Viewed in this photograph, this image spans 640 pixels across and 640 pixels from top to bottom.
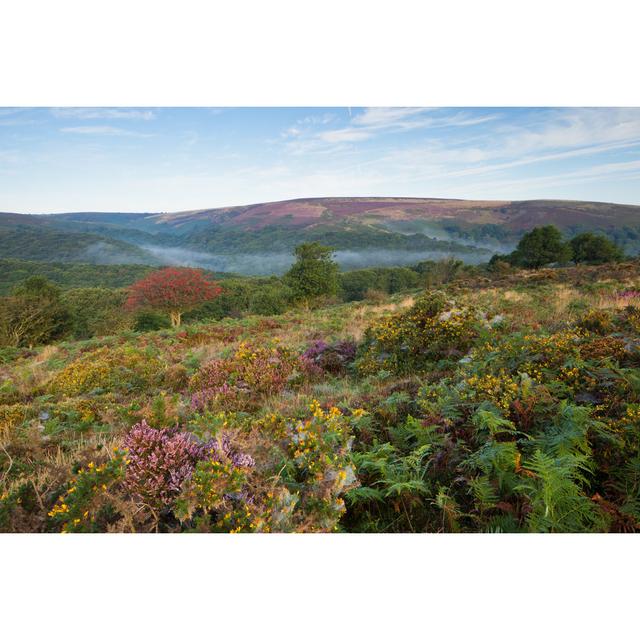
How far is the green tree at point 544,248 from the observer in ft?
124

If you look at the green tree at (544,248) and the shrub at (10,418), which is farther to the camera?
the green tree at (544,248)

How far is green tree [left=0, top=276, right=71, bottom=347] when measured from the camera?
78.0ft

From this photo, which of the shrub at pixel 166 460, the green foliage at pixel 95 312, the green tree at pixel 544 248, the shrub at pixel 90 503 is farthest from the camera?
the green tree at pixel 544 248

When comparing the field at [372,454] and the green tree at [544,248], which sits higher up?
the green tree at [544,248]

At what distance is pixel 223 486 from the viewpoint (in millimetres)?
2225

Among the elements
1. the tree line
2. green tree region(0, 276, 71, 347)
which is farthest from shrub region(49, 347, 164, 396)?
green tree region(0, 276, 71, 347)

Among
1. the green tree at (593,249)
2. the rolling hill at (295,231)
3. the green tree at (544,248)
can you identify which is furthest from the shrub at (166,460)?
the green tree at (593,249)

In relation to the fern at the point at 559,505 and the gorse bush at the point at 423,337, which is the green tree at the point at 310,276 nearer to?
the gorse bush at the point at 423,337

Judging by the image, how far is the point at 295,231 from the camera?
78.3 metres

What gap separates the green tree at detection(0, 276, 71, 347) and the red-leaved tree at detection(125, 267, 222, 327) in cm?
555

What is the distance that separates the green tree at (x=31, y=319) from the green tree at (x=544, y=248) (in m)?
42.5

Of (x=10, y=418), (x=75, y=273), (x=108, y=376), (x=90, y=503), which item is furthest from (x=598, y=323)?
(x=75, y=273)

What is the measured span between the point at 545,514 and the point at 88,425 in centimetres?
435

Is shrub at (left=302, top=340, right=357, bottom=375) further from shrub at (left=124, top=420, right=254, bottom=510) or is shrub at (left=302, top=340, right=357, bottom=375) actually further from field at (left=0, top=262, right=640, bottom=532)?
shrub at (left=124, top=420, right=254, bottom=510)
